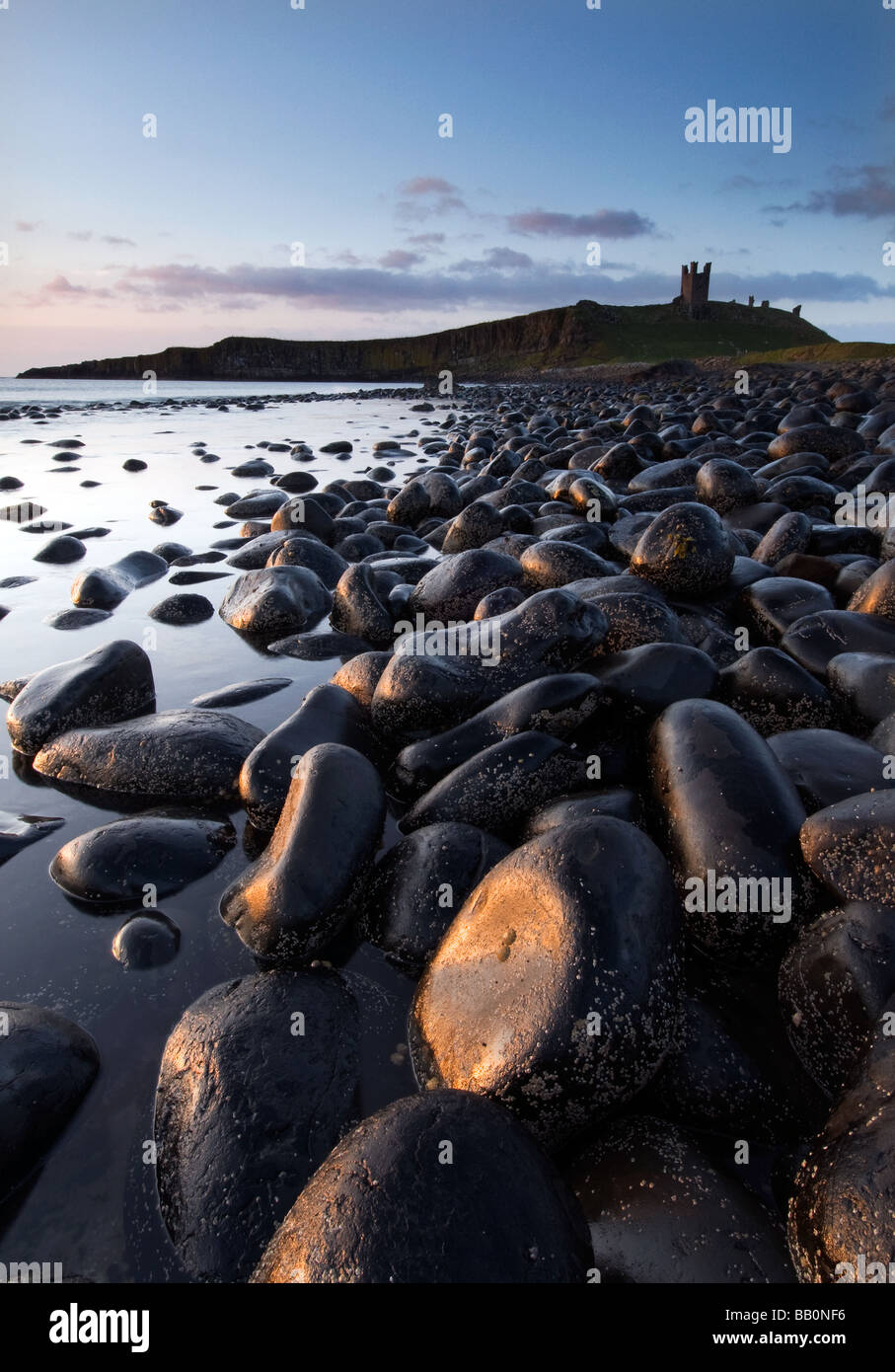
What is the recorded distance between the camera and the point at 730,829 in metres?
2.21

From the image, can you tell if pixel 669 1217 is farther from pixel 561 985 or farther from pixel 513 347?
pixel 513 347

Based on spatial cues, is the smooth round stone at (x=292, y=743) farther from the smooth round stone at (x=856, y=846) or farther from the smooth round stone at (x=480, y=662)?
the smooth round stone at (x=856, y=846)

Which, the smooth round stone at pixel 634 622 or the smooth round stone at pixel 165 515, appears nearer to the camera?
the smooth round stone at pixel 634 622

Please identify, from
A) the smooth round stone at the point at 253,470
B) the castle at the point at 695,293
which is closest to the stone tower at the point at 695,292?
the castle at the point at 695,293

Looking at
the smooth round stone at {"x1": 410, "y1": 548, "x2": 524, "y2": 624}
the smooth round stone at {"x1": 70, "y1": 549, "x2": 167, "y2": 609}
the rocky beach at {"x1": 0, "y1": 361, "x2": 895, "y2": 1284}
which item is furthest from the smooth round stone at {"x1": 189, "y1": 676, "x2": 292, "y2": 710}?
the smooth round stone at {"x1": 70, "y1": 549, "x2": 167, "y2": 609}

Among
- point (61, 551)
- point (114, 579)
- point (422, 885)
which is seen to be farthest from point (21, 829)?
point (61, 551)

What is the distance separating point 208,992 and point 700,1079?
4.38 feet

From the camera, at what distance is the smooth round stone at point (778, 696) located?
314 cm

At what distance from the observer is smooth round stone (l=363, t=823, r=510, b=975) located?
7.47 ft

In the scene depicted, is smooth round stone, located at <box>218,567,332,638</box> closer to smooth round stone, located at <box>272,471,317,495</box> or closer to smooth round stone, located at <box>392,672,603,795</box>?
smooth round stone, located at <box>392,672,603,795</box>

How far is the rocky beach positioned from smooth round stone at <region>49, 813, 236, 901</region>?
1cm

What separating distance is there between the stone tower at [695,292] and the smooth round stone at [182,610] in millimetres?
88388

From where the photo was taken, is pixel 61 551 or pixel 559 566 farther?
pixel 61 551

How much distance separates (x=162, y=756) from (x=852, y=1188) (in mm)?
2809
